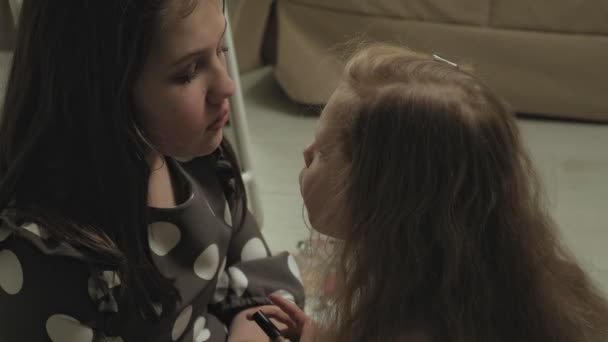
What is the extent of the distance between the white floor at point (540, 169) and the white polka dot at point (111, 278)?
2.06 feet

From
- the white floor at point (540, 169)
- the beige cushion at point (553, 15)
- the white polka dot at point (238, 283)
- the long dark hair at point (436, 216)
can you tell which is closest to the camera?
the long dark hair at point (436, 216)

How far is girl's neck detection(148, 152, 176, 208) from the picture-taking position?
926mm

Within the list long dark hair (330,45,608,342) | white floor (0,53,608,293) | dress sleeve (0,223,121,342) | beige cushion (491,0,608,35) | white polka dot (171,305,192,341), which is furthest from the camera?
beige cushion (491,0,608,35)

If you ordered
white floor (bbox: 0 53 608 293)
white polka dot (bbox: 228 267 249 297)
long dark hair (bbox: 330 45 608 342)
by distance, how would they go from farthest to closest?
white floor (bbox: 0 53 608 293) → white polka dot (bbox: 228 267 249 297) → long dark hair (bbox: 330 45 608 342)

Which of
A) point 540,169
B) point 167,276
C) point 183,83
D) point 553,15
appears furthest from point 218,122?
point 553,15

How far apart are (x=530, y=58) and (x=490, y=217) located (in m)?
1.14

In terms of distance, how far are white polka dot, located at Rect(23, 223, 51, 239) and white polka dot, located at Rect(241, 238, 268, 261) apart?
34 centimetres

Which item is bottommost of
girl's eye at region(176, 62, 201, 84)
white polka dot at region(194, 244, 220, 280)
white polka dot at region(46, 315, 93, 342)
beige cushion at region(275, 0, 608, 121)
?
beige cushion at region(275, 0, 608, 121)

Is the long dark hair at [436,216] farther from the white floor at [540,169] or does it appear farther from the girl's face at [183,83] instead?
the white floor at [540,169]

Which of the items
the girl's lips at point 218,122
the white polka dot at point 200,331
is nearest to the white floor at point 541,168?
the white polka dot at point 200,331

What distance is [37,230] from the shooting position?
84 cm

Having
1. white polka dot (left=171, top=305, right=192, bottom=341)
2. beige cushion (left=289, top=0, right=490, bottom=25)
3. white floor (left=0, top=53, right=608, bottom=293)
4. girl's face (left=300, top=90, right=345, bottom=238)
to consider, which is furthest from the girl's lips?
beige cushion (left=289, top=0, right=490, bottom=25)

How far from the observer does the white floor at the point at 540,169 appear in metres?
1.52

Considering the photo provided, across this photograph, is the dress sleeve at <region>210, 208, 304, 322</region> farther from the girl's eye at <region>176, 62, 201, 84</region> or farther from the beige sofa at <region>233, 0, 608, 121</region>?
the beige sofa at <region>233, 0, 608, 121</region>
